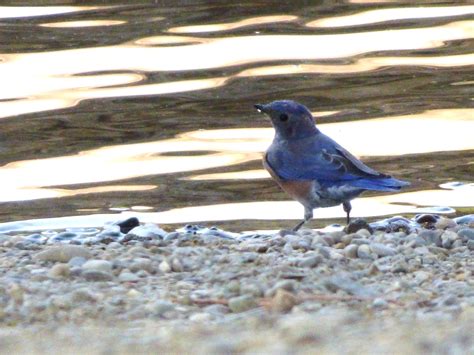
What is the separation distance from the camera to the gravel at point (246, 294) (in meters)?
4.35

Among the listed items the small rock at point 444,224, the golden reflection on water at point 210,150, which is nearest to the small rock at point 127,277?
the small rock at point 444,224

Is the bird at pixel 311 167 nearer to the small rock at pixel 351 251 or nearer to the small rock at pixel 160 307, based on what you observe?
the small rock at pixel 351 251

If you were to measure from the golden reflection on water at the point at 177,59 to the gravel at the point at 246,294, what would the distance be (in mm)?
4834

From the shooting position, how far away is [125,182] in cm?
1095

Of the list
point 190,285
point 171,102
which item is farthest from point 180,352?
point 171,102

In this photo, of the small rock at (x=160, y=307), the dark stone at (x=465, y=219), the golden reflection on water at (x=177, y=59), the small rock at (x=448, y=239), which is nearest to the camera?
the small rock at (x=160, y=307)

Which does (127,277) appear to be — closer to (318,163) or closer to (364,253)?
(364,253)

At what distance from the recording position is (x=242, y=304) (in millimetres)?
5711

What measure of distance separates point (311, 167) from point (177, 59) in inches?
213

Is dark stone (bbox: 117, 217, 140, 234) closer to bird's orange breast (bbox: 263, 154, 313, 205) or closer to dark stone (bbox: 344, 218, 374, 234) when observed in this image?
bird's orange breast (bbox: 263, 154, 313, 205)

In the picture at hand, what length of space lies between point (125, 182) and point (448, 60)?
452 cm

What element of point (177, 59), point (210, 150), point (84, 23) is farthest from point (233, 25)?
point (210, 150)

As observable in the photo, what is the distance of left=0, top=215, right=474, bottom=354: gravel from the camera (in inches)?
171

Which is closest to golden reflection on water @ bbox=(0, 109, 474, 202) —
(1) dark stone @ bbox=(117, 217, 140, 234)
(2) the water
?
(2) the water
